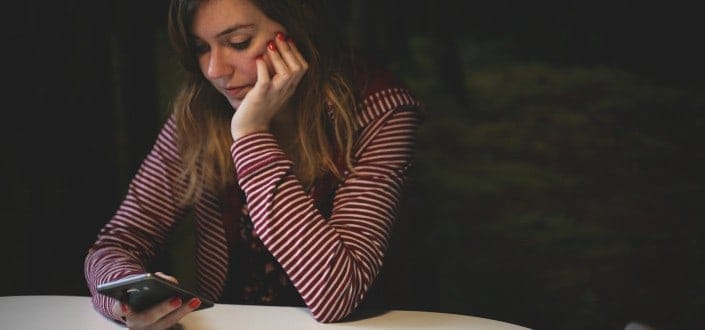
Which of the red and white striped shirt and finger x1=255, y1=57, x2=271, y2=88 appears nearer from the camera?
the red and white striped shirt

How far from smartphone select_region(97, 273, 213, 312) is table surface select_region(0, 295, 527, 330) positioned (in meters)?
0.07

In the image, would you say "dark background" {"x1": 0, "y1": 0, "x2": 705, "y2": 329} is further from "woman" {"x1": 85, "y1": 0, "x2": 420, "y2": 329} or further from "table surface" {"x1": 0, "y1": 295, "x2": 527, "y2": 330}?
"table surface" {"x1": 0, "y1": 295, "x2": 527, "y2": 330}

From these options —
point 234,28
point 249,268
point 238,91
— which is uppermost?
point 234,28

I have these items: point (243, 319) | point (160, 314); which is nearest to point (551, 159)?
point (243, 319)

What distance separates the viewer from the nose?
3.91 ft

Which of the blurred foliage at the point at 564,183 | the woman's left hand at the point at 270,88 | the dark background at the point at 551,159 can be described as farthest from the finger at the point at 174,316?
the blurred foliage at the point at 564,183

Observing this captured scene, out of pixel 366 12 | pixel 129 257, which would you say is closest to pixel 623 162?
pixel 366 12

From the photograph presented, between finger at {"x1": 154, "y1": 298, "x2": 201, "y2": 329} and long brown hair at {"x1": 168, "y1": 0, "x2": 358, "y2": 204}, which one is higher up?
long brown hair at {"x1": 168, "y1": 0, "x2": 358, "y2": 204}

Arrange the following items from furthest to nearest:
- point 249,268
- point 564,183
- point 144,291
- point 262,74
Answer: point 564,183 < point 249,268 < point 262,74 < point 144,291

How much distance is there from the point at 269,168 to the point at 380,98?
0.26 meters

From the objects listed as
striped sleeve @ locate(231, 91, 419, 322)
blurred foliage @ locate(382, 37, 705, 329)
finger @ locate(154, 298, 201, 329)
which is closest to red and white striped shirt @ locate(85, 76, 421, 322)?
striped sleeve @ locate(231, 91, 419, 322)

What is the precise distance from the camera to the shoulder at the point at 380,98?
3.96 ft

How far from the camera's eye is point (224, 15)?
1.17m

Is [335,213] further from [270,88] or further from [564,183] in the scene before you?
[564,183]
